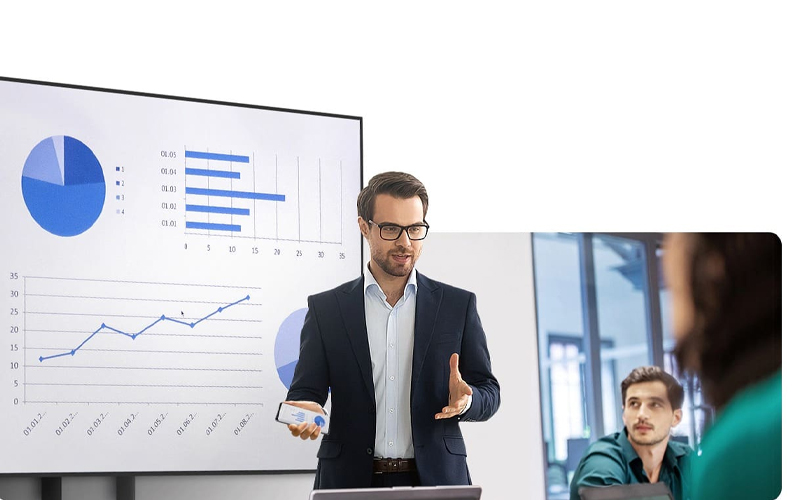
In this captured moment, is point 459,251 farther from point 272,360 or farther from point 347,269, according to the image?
point 272,360

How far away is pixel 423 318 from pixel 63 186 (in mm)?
1078

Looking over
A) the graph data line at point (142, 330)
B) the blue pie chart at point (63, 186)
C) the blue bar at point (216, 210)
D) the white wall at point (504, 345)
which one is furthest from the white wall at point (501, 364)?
the blue pie chart at point (63, 186)

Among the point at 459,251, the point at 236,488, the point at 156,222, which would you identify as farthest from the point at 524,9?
the point at 236,488

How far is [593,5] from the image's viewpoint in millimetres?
3787

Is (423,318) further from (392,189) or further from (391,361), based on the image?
(392,189)

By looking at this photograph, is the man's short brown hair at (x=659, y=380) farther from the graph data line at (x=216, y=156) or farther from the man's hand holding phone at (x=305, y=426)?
the graph data line at (x=216, y=156)

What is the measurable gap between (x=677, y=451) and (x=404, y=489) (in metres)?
1.27

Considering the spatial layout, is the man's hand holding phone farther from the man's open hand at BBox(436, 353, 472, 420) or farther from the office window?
the office window

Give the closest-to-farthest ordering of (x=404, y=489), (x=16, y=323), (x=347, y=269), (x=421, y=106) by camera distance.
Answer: (x=404, y=489)
(x=16, y=323)
(x=347, y=269)
(x=421, y=106)

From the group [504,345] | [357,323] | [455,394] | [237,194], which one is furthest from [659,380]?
[237,194]

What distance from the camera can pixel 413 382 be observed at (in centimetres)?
288

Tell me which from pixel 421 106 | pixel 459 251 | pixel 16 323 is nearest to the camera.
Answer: pixel 16 323

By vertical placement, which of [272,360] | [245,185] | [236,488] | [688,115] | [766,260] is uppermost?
[688,115]

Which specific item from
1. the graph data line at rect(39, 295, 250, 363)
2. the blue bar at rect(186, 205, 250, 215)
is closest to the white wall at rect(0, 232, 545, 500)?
the graph data line at rect(39, 295, 250, 363)
